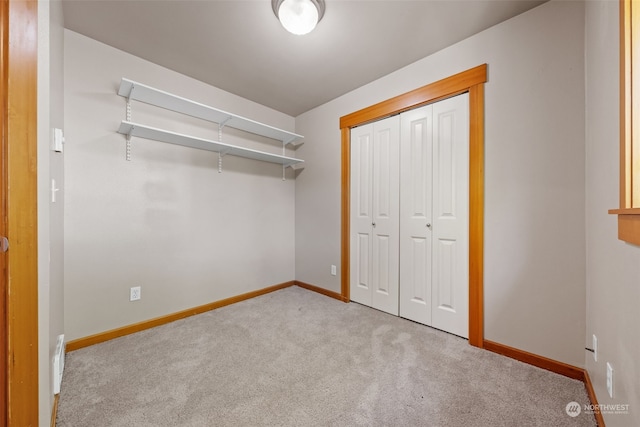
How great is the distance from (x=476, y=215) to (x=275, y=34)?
2.07 m

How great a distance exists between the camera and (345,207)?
2869mm

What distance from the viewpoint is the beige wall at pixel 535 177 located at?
153 cm

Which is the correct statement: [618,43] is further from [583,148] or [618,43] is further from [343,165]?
[343,165]

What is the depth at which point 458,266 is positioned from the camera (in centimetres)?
202

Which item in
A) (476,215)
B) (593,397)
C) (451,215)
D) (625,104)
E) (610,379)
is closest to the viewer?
(625,104)

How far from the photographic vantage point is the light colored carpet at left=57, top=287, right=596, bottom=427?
1.23 metres

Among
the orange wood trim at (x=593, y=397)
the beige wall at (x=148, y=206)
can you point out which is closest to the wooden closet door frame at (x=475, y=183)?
the orange wood trim at (x=593, y=397)

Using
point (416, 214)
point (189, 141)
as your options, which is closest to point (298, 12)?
point (189, 141)

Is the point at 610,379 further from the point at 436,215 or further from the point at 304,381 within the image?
the point at 304,381

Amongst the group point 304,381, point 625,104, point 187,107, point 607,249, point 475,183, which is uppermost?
point 187,107

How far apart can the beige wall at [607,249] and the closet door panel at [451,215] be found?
0.67 meters

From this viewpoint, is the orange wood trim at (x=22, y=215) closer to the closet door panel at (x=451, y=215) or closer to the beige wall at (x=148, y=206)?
the beige wall at (x=148, y=206)

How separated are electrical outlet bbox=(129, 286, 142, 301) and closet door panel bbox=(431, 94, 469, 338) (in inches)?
102

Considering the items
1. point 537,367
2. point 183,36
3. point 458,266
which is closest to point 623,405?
point 537,367
